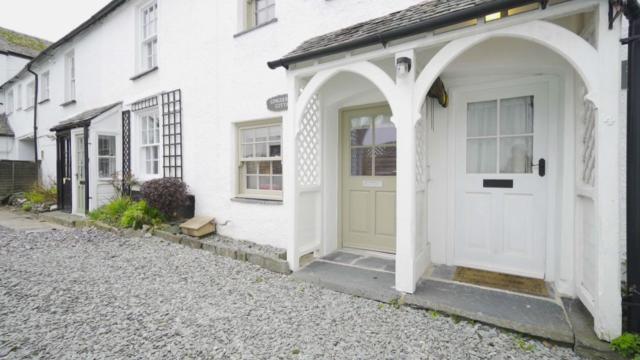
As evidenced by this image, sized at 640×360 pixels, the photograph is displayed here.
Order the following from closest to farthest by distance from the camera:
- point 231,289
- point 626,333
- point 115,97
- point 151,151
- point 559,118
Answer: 1. point 626,333
2. point 559,118
3. point 231,289
4. point 151,151
5. point 115,97

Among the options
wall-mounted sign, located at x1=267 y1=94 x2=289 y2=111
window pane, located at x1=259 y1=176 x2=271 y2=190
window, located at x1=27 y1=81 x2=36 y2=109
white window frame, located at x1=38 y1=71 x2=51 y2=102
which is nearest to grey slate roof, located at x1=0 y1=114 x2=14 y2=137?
window, located at x1=27 y1=81 x2=36 y2=109

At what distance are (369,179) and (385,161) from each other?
38cm

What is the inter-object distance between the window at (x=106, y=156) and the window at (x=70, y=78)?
3.87 meters

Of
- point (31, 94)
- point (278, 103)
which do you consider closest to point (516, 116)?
point (278, 103)

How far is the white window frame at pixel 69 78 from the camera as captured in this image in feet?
36.0

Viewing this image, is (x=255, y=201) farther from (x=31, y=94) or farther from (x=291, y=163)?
(x=31, y=94)

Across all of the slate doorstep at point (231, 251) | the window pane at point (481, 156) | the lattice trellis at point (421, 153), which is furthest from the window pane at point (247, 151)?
the window pane at point (481, 156)

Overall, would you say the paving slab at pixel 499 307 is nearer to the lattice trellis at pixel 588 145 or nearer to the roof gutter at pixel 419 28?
the lattice trellis at pixel 588 145

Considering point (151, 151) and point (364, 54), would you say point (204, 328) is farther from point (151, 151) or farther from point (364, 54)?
point (151, 151)

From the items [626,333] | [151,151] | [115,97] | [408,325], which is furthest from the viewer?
[115,97]

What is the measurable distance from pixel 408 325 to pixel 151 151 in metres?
7.65

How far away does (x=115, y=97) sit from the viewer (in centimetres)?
897

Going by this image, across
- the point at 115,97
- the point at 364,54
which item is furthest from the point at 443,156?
the point at 115,97

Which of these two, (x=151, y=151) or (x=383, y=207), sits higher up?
(x=151, y=151)
